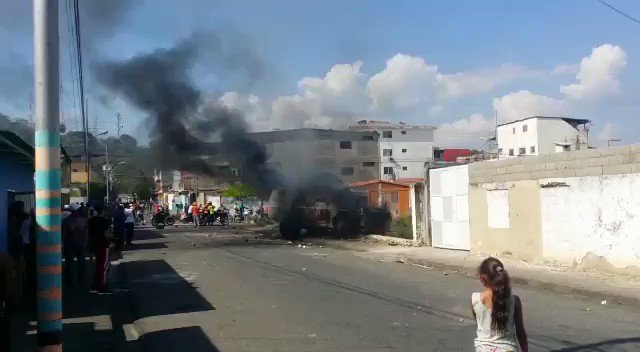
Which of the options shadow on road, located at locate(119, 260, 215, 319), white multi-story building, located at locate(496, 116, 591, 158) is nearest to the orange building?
shadow on road, located at locate(119, 260, 215, 319)

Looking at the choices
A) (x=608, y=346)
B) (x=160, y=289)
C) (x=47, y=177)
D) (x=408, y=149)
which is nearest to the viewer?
(x=47, y=177)

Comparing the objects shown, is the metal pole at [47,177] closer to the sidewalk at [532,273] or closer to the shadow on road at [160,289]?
the shadow on road at [160,289]

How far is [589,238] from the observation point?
41.9 feet

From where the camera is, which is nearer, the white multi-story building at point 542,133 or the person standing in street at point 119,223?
the person standing in street at point 119,223

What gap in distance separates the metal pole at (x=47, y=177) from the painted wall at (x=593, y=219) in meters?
10.7

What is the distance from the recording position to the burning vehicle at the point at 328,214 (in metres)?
25.5

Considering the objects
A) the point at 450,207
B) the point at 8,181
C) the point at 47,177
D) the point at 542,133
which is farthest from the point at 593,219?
the point at 542,133

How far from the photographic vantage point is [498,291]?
3.59m

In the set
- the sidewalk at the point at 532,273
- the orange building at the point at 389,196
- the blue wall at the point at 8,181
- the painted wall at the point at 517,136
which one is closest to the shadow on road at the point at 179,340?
the blue wall at the point at 8,181

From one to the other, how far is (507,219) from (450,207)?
9.97ft

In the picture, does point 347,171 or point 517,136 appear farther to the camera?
point 517,136

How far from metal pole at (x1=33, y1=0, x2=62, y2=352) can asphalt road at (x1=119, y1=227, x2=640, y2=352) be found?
2962 mm

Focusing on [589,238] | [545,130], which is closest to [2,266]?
[589,238]

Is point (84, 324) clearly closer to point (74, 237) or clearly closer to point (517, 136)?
point (74, 237)
